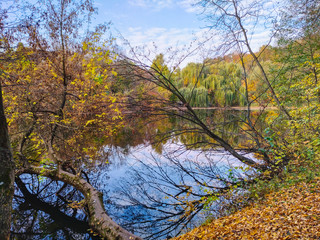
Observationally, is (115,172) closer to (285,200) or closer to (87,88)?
(87,88)

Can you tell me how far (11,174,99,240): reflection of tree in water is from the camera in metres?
4.22

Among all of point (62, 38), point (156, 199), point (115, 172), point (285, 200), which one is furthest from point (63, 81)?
point (285, 200)

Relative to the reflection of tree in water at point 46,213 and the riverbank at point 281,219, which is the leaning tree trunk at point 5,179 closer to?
the reflection of tree in water at point 46,213

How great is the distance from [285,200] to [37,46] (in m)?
7.67

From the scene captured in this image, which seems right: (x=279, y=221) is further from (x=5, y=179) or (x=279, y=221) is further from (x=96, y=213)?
(x=5, y=179)

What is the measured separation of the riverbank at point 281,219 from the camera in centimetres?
260

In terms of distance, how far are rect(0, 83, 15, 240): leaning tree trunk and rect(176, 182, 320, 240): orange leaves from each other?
247 cm

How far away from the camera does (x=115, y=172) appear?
23.2 feet

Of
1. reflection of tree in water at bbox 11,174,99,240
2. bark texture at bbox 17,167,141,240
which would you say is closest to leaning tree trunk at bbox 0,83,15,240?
bark texture at bbox 17,167,141,240

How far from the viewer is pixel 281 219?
2932 mm

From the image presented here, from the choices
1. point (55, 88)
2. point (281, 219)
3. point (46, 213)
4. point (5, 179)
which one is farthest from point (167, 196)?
point (55, 88)

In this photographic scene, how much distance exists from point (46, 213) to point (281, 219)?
5.00 metres

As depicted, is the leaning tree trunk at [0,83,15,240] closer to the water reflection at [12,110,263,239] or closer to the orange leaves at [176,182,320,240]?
the water reflection at [12,110,263,239]

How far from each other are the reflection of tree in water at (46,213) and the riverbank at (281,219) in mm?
2551
